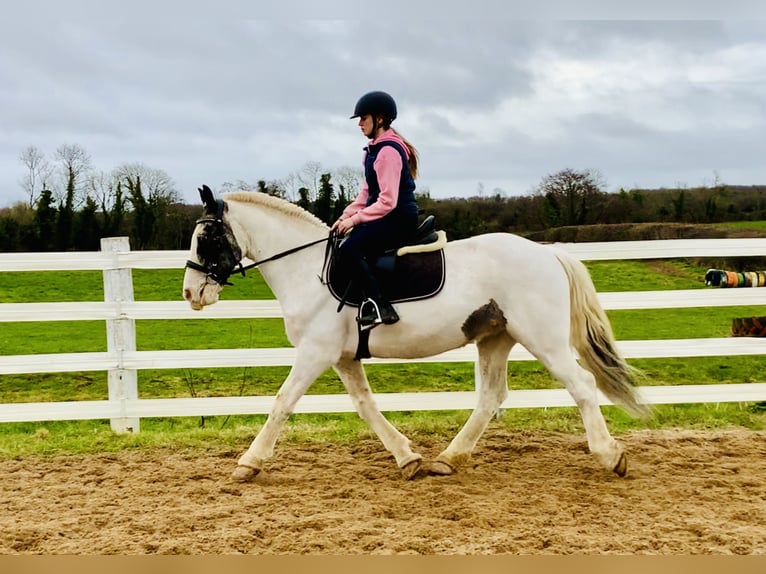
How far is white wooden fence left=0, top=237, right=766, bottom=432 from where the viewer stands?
5.92 m

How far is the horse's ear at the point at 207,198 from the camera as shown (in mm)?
4523

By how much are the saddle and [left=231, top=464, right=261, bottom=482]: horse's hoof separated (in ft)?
3.96

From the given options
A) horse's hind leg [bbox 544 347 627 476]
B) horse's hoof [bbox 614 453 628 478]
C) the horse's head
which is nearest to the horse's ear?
the horse's head

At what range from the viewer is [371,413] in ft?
15.6

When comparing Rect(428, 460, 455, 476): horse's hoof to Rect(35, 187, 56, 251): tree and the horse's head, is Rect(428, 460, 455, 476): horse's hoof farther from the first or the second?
Rect(35, 187, 56, 251): tree

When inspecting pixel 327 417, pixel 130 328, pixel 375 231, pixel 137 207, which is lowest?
pixel 327 417

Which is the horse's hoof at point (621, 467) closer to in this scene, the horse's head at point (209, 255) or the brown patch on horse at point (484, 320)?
the brown patch on horse at point (484, 320)

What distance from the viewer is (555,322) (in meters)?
4.41

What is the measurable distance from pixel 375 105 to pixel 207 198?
125cm

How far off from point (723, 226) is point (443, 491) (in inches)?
382

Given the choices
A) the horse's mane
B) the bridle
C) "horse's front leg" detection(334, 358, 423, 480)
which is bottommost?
"horse's front leg" detection(334, 358, 423, 480)

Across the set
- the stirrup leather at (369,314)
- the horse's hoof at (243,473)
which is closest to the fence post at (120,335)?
the horse's hoof at (243,473)

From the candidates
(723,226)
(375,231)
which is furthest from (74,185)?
(723,226)

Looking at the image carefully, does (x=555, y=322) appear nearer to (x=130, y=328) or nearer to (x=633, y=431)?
(x=633, y=431)
